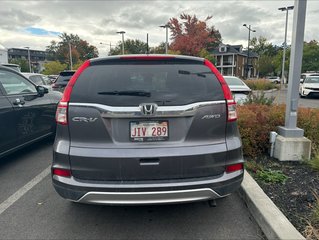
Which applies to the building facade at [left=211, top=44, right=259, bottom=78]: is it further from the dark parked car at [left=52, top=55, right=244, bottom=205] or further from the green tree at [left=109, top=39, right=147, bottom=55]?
the dark parked car at [left=52, top=55, right=244, bottom=205]

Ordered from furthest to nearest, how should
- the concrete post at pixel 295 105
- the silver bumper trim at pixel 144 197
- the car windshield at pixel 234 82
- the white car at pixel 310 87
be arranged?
the white car at pixel 310 87 < the car windshield at pixel 234 82 < the concrete post at pixel 295 105 < the silver bumper trim at pixel 144 197

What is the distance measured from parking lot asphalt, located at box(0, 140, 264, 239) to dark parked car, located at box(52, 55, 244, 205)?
0.48m

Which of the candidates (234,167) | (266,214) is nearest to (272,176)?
(266,214)

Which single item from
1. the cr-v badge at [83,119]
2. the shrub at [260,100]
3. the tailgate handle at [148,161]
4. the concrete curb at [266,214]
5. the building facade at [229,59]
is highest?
the building facade at [229,59]

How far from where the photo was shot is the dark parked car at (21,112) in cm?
443

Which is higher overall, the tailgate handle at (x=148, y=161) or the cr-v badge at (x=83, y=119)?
the cr-v badge at (x=83, y=119)

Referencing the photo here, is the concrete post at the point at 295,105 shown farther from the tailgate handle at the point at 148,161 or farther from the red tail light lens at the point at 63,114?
the red tail light lens at the point at 63,114

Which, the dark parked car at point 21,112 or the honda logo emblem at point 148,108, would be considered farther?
the dark parked car at point 21,112

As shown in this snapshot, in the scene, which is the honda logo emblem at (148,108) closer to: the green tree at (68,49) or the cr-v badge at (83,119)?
the cr-v badge at (83,119)

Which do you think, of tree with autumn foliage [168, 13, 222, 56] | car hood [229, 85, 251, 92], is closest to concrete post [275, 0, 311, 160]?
car hood [229, 85, 251, 92]

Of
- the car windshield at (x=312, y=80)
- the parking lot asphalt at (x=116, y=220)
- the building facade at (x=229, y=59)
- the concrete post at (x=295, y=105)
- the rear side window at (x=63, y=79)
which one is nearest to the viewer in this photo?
Answer: the parking lot asphalt at (x=116, y=220)

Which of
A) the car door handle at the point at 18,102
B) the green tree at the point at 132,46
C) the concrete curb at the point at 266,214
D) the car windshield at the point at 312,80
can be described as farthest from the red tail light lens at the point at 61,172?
the green tree at the point at 132,46

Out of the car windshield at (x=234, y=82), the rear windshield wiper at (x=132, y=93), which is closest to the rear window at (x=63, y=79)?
the car windshield at (x=234, y=82)

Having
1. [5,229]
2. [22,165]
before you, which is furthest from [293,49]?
[22,165]
